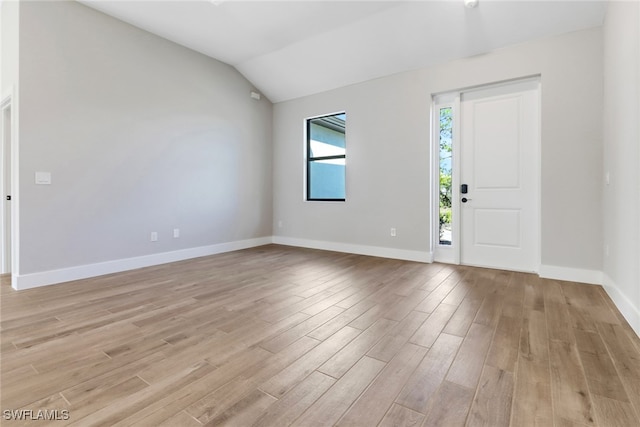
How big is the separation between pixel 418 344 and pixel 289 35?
4.05 meters

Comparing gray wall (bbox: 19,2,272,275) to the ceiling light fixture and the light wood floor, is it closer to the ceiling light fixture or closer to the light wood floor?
the light wood floor

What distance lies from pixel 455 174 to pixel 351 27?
2.34 meters

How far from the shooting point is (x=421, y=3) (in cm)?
321

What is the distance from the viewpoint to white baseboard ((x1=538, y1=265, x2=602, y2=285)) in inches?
118

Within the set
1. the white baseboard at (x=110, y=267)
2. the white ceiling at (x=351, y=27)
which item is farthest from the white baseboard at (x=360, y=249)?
the white ceiling at (x=351, y=27)

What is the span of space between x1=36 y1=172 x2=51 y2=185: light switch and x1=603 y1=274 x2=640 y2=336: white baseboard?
16.8ft

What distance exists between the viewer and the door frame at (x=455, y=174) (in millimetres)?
3385

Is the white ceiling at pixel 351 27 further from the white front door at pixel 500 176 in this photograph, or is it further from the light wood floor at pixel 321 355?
the light wood floor at pixel 321 355

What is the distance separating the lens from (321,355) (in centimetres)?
166

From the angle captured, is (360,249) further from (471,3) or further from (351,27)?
(471,3)

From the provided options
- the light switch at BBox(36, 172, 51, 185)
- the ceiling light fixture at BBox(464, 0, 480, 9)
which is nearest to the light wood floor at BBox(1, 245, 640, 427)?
the light switch at BBox(36, 172, 51, 185)

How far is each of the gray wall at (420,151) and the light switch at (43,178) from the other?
3.31 metres

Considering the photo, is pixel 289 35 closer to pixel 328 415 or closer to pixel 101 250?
pixel 101 250

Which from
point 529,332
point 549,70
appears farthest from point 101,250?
point 549,70
